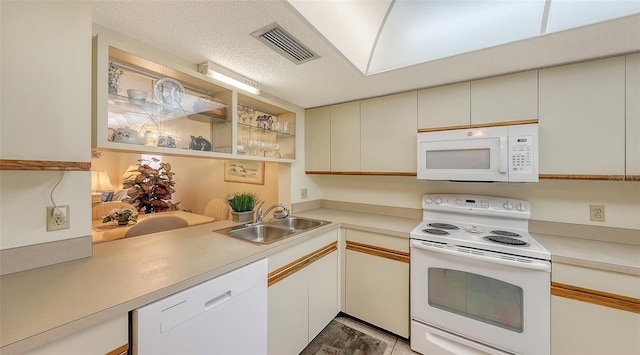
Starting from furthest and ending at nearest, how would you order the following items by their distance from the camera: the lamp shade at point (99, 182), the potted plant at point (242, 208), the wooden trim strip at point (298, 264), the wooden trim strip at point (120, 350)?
the lamp shade at point (99, 182), the potted plant at point (242, 208), the wooden trim strip at point (298, 264), the wooden trim strip at point (120, 350)

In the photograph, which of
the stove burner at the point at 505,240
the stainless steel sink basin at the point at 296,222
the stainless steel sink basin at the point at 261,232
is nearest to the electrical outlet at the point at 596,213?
the stove burner at the point at 505,240

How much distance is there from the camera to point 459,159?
171cm

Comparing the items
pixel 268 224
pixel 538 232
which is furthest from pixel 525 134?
pixel 268 224

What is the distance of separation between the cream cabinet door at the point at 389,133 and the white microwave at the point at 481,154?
0.15 metres

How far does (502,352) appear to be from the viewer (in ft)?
4.49

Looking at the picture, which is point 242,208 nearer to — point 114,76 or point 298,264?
point 298,264

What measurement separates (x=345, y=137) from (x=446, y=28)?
117 cm

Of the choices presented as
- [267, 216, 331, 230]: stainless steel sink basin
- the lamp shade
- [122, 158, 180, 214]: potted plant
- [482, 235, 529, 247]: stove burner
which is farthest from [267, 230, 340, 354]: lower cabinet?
the lamp shade

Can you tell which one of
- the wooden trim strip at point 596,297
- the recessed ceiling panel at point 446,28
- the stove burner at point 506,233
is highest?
the recessed ceiling panel at point 446,28

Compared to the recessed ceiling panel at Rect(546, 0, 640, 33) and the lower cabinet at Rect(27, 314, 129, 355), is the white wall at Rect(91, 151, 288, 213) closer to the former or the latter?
the lower cabinet at Rect(27, 314, 129, 355)

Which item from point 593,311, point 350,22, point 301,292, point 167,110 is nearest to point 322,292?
point 301,292

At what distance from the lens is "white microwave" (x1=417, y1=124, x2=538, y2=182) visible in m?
1.48

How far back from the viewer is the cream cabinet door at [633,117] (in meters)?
1.28

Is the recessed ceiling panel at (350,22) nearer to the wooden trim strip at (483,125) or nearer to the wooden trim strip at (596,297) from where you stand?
the wooden trim strip at (483,125)
